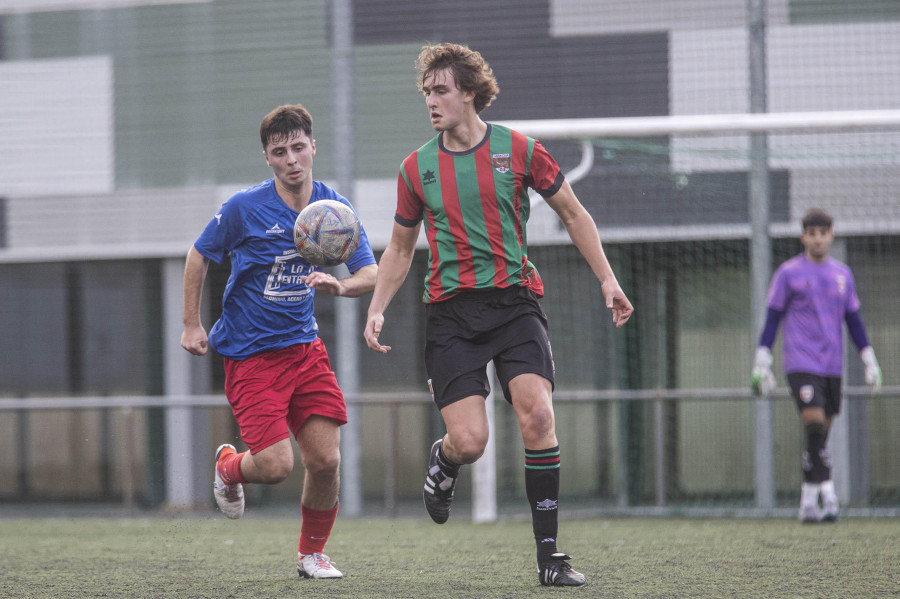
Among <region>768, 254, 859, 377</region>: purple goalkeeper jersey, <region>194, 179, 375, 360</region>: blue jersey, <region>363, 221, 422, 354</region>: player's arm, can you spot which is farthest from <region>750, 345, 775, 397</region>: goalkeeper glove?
<region>194, 179, 375, 360</region>: blue jersey

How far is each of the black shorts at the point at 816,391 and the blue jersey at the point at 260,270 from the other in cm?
408

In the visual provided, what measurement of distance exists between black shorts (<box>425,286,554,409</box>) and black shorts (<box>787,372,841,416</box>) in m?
3.67

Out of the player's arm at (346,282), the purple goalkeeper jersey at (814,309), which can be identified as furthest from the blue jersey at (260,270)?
the purple goalkeeper jersey at (814,309)

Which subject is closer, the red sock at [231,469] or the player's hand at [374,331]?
the player's hand at [374,331]

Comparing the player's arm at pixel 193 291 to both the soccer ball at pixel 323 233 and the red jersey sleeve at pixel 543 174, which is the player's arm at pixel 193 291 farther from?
the red jersey sleeve at pixel 543 174

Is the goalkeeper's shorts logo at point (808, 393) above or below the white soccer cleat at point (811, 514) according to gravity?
above

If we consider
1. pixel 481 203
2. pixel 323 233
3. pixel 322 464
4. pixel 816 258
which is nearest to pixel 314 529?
pixel 322 464

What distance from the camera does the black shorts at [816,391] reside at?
7.89m

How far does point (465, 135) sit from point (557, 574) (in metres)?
1.82

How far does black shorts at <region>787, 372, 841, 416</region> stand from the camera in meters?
7.89

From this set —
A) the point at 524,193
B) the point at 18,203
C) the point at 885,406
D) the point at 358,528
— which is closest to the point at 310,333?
Result: the point at 524,193

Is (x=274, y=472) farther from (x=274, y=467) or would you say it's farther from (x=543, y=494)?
(x=543, y=494)

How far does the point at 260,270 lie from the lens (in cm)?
513

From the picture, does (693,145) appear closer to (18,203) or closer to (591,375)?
(591,375)
